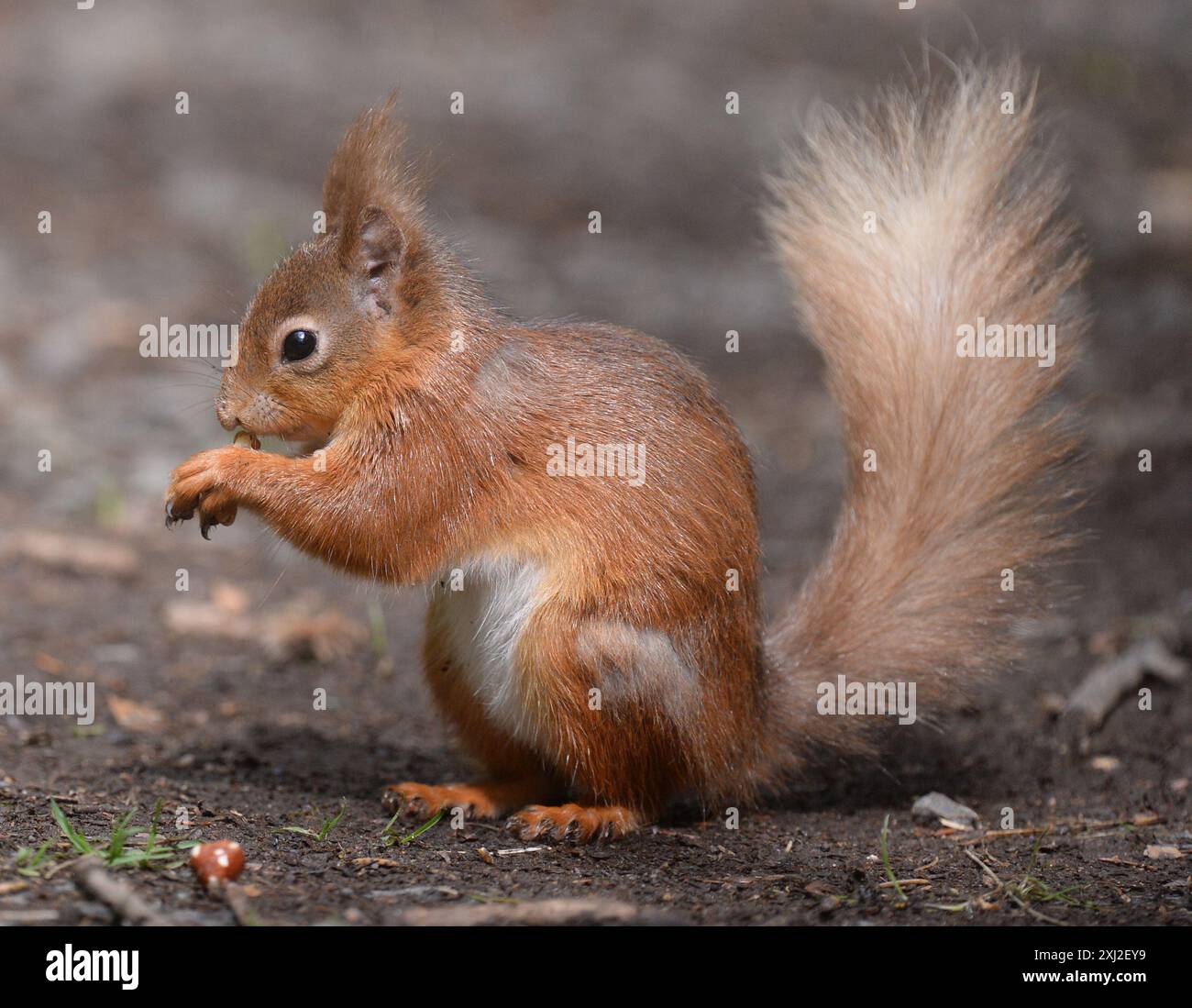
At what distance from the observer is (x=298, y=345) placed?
421 centimetres

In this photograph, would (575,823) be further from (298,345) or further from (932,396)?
(932,396)

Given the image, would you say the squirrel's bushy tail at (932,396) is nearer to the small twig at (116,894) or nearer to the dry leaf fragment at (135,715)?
the small twig at (116,894)

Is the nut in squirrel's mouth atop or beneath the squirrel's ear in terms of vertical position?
beneath

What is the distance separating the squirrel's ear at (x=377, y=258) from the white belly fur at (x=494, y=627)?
0.91 meters

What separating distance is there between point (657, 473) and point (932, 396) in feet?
3.64

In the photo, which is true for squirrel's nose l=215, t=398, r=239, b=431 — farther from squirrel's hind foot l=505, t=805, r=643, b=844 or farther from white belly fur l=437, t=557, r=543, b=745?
squirrel's hind foot l=505, t=805, r=643, b=844

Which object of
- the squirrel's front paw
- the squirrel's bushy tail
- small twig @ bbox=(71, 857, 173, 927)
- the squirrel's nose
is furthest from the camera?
the squirrel's bushy tail

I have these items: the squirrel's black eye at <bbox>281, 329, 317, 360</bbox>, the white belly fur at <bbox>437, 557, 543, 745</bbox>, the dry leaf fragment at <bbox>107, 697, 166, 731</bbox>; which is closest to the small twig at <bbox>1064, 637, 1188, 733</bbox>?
the white belly fur at <bbox>437, 557, 543, 745</bbox>

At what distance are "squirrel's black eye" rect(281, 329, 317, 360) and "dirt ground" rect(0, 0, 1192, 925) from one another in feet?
1.49

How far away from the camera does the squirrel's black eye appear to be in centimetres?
421

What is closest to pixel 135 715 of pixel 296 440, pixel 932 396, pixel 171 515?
pixel 171 515

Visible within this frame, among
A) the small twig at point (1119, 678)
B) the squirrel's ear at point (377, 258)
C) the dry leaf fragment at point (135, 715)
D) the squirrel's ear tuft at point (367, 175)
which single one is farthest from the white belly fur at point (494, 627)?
the small twig at point (1119, 678)

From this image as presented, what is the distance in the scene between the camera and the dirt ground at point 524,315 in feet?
12.4
